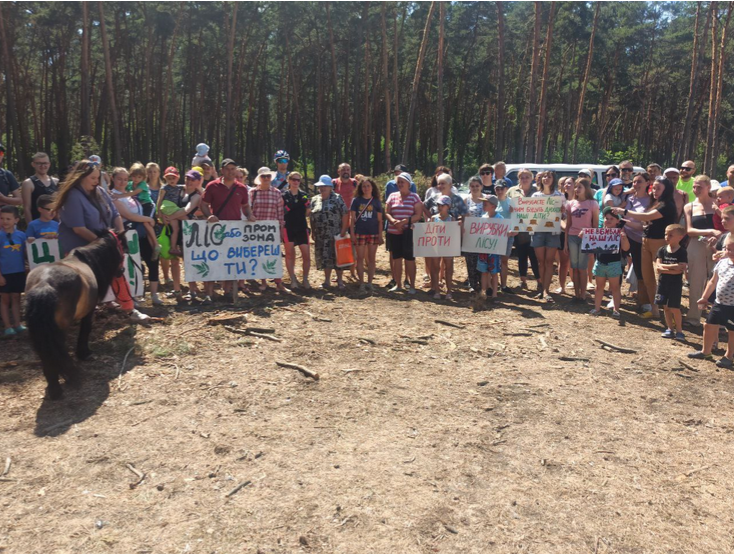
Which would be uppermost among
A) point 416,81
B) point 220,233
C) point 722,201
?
point 416,81

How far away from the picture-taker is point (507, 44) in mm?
40500

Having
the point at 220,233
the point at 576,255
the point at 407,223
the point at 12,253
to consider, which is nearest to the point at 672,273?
the point at 576,255

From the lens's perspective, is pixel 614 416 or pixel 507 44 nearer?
pixel 614 416

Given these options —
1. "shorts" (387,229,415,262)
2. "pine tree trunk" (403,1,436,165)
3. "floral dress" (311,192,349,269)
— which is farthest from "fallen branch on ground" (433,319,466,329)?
"pine tree trunk" (403,1,436,165)

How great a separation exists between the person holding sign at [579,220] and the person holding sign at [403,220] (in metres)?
2.45

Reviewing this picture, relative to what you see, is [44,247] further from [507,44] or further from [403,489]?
[507,44]

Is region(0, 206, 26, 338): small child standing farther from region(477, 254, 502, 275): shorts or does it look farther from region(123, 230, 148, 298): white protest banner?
region(477, 254, 502, 275): shorts

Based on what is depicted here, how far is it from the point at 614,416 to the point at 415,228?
16.6 ft

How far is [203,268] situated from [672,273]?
654 centimetres

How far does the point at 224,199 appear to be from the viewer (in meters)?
8.78

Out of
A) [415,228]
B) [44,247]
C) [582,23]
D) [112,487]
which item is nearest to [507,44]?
[582,23]

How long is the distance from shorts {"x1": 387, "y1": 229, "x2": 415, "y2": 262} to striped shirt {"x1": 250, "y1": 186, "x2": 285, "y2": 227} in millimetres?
1977

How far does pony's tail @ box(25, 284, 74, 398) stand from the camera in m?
5.02

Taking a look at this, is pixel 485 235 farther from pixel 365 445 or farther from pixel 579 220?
pixel 365 445
